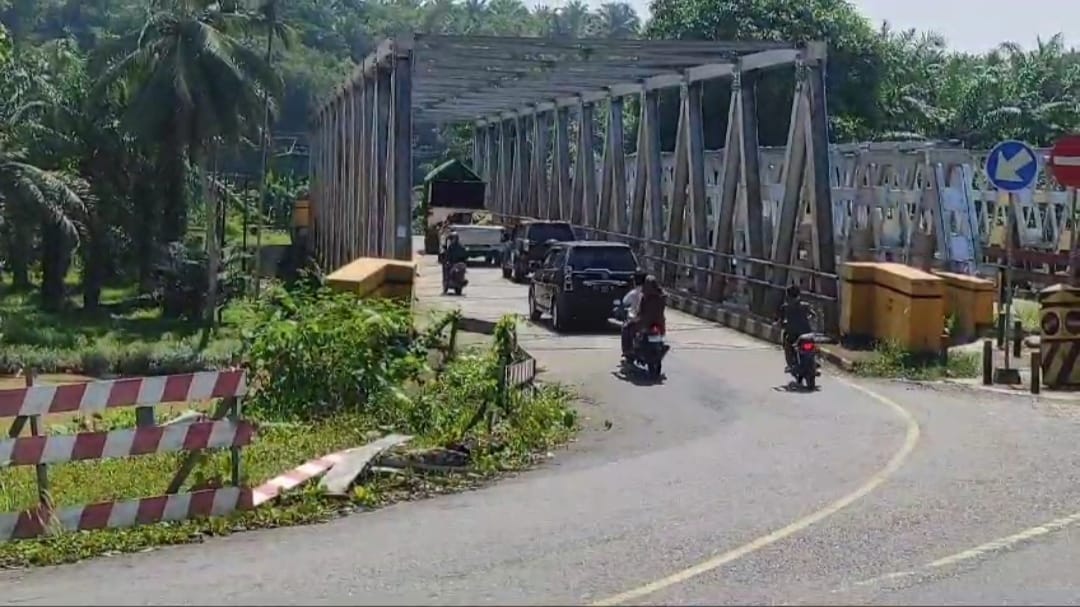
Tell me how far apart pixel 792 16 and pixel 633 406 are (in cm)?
4402

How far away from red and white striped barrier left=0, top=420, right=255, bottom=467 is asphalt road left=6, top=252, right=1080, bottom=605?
848 mm

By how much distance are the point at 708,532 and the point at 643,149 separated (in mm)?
26821

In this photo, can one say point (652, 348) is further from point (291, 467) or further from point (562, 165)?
point (562, 165)

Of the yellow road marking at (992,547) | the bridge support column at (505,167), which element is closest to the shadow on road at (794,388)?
the yellow road marking at (992,547)

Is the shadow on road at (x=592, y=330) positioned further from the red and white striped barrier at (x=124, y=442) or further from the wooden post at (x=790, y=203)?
the red and white striped barrier at (x=124, y=442)

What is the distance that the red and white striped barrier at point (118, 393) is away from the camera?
10195 mm

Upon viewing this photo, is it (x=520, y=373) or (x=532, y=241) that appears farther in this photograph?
(x=532, y=241)

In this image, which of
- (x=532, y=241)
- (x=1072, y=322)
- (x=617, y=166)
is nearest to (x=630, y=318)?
(x=1072, y=322)

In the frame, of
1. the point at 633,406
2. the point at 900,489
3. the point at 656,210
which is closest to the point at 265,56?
the point at 656,210

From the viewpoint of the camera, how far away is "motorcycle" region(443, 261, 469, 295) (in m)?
35.8

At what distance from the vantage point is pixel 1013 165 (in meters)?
18.9

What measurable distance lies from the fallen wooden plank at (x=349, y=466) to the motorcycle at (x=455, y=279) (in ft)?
74.5

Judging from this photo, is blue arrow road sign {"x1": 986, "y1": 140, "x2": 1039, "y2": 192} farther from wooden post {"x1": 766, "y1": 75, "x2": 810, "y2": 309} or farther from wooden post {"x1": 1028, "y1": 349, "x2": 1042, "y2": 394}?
wooden post {"x1": 766, "y1": 75, "x2": 810, "y2": 309}

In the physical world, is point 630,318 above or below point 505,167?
below
